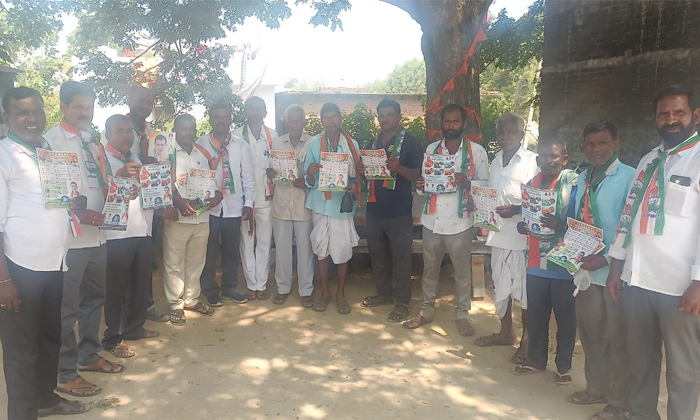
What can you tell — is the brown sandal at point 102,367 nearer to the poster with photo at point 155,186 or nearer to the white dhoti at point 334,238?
the poster with photo at point 155,186

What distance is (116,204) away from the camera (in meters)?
3.94

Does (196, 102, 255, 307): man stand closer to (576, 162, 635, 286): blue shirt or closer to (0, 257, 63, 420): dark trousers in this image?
(0, 257, 63, 420): dark trousers

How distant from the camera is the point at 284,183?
571 cm

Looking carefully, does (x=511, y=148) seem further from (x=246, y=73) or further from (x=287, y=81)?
(x=287, y=81)

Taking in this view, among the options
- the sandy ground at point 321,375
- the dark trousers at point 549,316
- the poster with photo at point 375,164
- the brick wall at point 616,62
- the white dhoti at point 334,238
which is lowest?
the sandy ground at point 321,375

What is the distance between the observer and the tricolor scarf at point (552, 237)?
12.8 feet

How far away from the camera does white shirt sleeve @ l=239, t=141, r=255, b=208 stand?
5.77 meters

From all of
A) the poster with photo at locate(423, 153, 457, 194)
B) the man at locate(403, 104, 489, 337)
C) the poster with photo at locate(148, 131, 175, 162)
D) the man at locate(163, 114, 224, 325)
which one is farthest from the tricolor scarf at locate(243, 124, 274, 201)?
the poster with photo at locate(423, 153, 457, 194)

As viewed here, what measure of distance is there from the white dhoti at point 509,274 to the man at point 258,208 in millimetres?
2655

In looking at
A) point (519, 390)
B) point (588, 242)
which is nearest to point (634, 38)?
point (588, 242)

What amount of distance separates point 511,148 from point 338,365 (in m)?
2.40

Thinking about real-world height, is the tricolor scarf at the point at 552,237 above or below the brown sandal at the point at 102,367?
above

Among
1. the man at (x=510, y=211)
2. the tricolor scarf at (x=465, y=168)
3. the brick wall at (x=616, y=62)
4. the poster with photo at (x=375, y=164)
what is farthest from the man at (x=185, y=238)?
the brick wall at (x=616, y=62)

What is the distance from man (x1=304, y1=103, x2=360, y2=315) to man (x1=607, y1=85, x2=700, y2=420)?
296 cm
